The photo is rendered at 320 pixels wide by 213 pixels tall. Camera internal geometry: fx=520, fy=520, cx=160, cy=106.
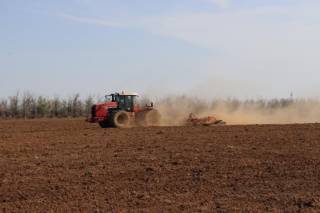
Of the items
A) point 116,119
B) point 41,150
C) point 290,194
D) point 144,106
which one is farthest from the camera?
point 144,106

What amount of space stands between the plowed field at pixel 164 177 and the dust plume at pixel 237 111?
59.5 feet

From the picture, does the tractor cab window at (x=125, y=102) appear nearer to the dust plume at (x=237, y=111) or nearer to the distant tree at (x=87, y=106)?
the dust plume at (x=237, y=111)

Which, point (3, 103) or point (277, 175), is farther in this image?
point (3, 103)

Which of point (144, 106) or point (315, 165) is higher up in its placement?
point (144, 106)

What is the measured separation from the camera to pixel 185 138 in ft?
77.7

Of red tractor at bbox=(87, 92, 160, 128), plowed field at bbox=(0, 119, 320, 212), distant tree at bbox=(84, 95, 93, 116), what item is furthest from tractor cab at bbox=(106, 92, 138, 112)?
distant tree at bbox=(84, 95, 93, 116)

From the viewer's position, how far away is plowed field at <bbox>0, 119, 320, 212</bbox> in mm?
11055

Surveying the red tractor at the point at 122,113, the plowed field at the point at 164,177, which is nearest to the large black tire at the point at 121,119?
the red tractor at the point at 122,113

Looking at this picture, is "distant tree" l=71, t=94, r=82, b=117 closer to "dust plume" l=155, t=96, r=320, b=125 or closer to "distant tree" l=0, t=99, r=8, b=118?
"distant tree" l=0, t=99, r=8, b=118

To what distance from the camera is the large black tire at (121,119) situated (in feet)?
110

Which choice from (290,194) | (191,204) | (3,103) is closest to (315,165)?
(290,194)

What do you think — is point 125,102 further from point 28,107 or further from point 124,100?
point 28,107

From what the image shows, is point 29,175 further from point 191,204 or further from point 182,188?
point 191,204

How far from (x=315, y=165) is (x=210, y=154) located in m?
3.77
